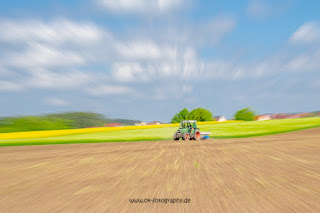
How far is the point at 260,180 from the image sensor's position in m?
6.68

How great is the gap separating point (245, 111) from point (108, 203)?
315 feet

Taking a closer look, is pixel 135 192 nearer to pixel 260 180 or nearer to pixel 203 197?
pixel 203 197

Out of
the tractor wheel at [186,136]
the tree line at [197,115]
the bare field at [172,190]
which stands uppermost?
the tree line at [197,115]

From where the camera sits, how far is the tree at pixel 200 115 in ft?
363

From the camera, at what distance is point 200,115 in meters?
112

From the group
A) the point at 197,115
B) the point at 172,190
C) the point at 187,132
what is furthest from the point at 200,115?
the point at 172,190

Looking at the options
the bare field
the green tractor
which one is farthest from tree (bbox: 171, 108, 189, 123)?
the bare field

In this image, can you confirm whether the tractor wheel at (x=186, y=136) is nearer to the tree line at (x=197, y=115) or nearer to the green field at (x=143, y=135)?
the green field at (x=143, y=135)

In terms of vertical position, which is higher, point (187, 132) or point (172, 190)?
point (187, 132)

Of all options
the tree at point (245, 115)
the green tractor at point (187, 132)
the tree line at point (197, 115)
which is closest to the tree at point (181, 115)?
the tree line at point (197, 115)

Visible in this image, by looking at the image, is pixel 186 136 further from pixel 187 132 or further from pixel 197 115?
pixel 197 115

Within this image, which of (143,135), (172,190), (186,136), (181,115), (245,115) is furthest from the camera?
(181,115)

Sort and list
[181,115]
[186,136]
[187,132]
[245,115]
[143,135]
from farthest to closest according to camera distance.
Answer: [181,115]
[245,115]
[143,135]
[187,132]
[186,136]

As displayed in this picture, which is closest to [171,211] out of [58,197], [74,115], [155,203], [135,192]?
[155,203]
